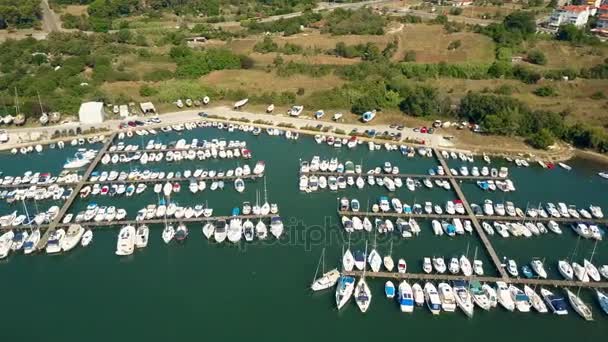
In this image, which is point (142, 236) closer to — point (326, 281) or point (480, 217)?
point (326, 281)

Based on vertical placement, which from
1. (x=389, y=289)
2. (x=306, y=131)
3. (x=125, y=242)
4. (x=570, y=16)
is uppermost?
(x=570, y=16)

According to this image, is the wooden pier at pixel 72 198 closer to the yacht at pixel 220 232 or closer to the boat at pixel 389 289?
the yacht at pixel 220 232

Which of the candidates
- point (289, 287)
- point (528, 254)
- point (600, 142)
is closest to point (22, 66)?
point (289, 287)

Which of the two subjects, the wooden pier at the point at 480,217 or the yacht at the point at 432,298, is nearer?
the yacht at the point at 432,298

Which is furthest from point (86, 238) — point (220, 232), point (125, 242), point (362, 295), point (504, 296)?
point (504, 296)

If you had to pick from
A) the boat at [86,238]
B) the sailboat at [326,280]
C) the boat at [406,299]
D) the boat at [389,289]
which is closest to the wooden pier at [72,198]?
the boat at [86,238]
